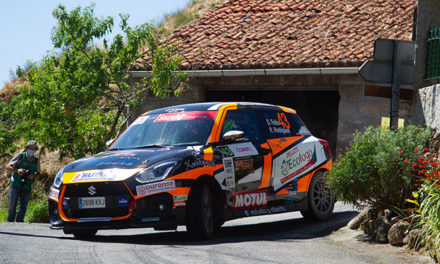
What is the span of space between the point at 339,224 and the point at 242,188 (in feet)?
6.86

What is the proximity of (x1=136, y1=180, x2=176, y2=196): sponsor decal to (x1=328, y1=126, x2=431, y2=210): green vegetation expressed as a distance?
7.22 ft

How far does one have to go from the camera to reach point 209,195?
872 cm

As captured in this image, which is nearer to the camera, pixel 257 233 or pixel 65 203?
pixel 65 203

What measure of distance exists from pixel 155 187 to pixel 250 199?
180cm

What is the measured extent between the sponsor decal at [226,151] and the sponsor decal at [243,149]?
62 millimetres

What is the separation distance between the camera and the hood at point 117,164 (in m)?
8.23

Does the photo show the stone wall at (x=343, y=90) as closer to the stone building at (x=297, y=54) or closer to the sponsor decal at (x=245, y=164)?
the stone building at (x=297, y=54)

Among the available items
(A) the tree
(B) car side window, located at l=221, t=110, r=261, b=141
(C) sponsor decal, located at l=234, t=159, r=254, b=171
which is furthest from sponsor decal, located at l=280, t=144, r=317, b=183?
(A) the tree

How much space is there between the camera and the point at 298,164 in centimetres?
1046

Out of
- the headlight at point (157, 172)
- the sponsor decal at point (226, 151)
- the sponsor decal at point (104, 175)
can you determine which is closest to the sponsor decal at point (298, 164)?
the sponsor decal at point (226, 151)

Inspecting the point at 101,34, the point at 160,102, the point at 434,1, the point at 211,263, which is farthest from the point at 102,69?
the point at 211,263

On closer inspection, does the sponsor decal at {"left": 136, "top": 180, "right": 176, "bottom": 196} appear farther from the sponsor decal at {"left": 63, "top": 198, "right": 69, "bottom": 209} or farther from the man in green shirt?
the man in green shirt

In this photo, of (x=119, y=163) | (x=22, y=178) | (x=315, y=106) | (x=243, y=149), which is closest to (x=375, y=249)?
(x=243, y=149)

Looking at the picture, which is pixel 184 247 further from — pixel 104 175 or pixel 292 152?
pixel 292 152
